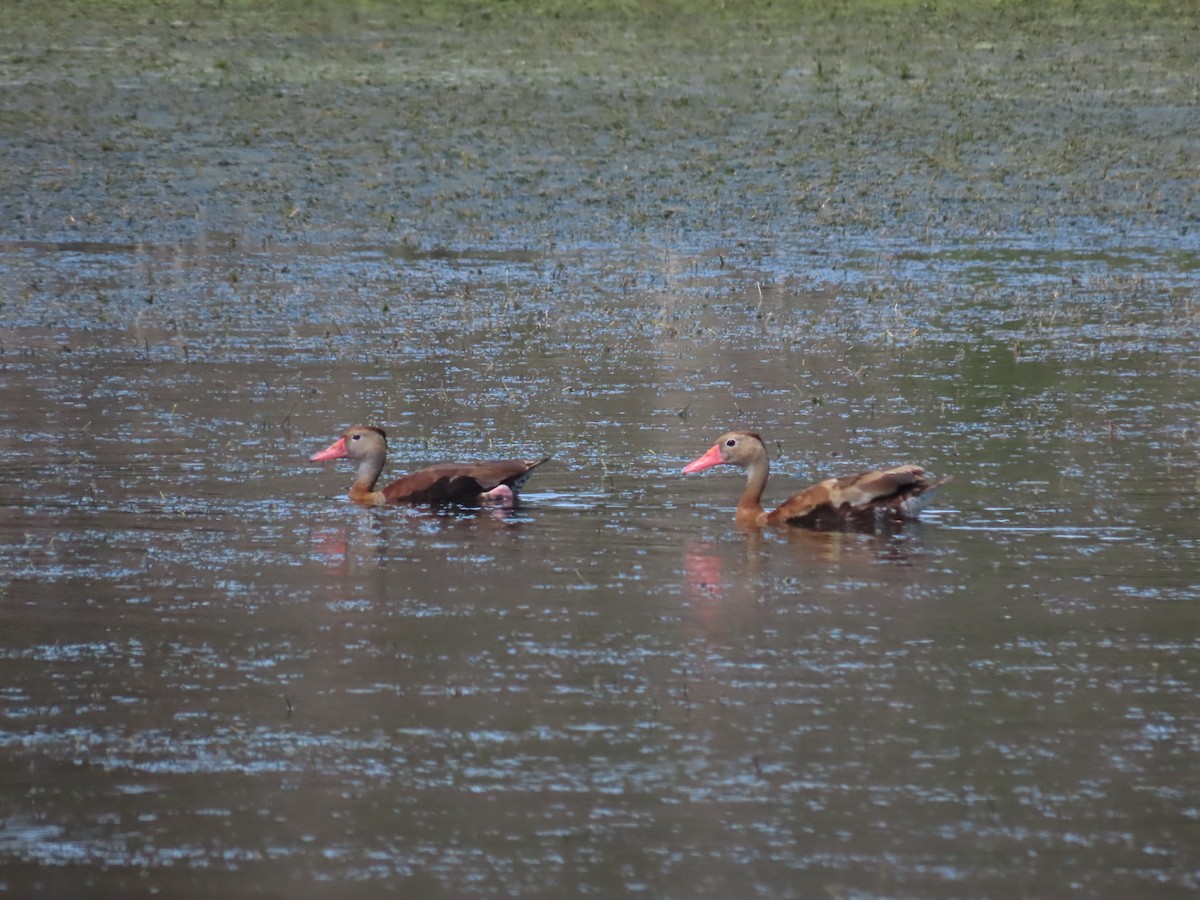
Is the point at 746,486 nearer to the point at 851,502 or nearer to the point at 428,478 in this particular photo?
the point at 851,502

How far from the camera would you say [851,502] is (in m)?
9.95

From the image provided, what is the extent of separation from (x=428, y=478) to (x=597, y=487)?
31.5 inches

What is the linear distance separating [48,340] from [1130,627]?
9.12 metres

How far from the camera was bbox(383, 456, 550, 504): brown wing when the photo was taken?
34.0 feet

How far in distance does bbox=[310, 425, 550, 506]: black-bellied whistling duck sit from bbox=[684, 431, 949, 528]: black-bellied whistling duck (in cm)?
107

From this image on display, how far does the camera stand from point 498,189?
21969mm

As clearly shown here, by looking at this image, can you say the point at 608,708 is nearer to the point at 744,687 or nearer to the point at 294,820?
the point at 744,687

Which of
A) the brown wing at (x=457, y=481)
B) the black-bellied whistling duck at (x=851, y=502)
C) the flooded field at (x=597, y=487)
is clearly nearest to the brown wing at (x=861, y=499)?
the black-bellied whistling duck at (x=851, y=502)

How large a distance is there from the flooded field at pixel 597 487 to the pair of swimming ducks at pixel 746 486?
0.13 meters

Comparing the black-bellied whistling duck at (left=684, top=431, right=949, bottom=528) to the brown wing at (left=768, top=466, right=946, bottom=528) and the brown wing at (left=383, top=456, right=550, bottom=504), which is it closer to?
the brown wing at (left=768, top=466, right=946, bottom=528)

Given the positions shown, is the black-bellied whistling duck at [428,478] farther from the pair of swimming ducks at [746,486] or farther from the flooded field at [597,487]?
the flooded field at [597,487]

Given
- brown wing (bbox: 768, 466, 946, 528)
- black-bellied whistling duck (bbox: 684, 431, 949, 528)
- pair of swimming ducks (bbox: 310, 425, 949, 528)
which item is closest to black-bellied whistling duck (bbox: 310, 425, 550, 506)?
pair of swimming ducks (bbox: 310, 425, 949, 528)

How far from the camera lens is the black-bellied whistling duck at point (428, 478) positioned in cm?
1037

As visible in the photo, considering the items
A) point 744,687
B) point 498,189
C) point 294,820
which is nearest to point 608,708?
point 744,687
